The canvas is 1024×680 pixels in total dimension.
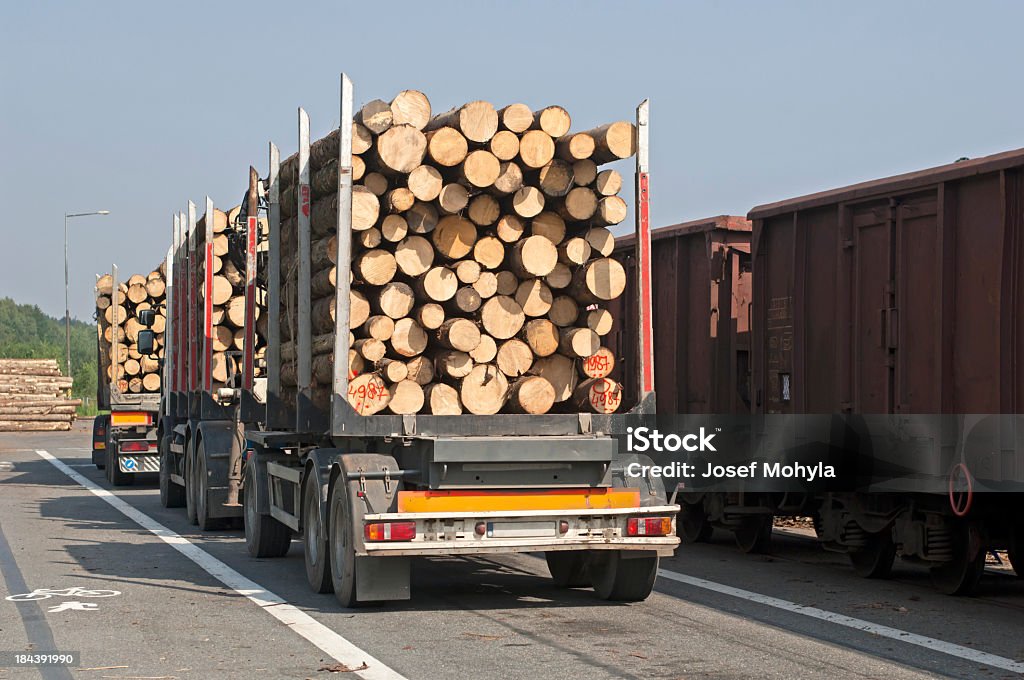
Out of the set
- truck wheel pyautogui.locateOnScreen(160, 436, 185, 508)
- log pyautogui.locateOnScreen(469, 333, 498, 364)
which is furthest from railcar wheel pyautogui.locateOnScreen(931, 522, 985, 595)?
truck wheel pyautogui.locateOnScreen(160, 436, 185, 508)

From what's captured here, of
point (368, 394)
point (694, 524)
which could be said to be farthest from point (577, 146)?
point (694, 524)

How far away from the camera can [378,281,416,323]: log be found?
33.8ft

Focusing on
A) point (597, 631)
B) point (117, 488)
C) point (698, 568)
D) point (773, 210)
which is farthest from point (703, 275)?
point (117, 488)

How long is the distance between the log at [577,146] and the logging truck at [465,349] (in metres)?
0.01

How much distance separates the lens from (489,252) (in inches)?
415

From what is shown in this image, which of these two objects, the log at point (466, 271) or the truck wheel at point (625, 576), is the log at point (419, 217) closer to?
the log at point (466, 271)

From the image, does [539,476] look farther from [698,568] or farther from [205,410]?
[205,410]

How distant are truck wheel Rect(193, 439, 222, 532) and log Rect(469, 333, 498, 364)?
22.0 ft

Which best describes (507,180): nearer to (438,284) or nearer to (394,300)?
(438,284)

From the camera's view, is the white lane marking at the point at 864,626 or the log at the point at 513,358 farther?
the log at the point at 513,358

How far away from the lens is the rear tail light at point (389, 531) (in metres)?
9.51

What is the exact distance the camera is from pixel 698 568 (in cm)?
1320

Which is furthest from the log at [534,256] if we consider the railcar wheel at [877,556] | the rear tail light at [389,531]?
the railcar wheel at [877,556]

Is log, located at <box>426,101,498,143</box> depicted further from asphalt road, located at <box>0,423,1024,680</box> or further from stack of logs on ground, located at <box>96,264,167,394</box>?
stack of logs on ground, located at <box>96,264,167,394</box>
